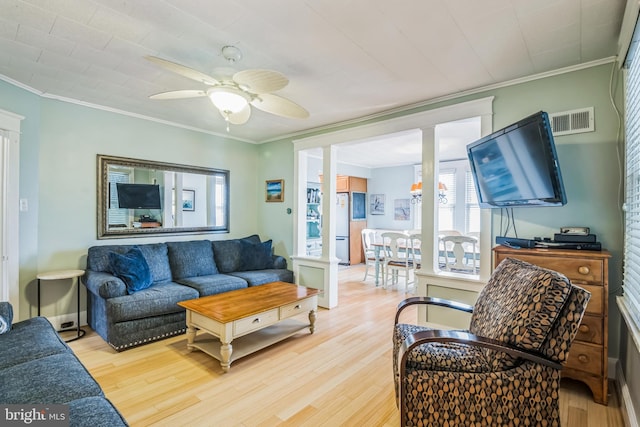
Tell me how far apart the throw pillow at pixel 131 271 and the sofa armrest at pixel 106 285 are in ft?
0.18

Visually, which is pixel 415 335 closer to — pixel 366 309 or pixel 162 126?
pixel 366 309

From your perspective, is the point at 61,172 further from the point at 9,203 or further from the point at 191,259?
the point at 191,259

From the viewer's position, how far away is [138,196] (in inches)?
149

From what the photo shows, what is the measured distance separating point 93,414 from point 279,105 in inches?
81.2

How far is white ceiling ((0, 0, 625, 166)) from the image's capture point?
1.78 metres

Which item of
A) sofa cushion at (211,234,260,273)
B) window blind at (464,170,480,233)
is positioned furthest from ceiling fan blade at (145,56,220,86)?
window blind at (464,170,480,233)

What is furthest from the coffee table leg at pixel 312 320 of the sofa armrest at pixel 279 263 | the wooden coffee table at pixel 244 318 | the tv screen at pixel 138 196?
the tv screen at pixel 138 196

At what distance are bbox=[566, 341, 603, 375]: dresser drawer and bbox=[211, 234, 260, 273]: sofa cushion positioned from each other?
11.8 ft

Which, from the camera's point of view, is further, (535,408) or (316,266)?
(316,266)

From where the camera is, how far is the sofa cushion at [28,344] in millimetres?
1631

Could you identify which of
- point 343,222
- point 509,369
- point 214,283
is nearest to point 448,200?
point 343,222

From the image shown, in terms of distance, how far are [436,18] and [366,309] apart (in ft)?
10.9

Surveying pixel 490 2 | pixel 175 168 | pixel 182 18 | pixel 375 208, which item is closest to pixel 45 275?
pixel 175 168

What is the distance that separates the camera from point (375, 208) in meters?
8.03
